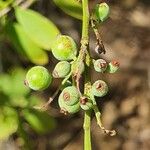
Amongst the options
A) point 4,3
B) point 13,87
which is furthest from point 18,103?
point 4,3

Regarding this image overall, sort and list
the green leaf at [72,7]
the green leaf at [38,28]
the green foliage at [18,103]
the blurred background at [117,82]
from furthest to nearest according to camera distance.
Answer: the blurred background at [117,82], the green foliage at [18,103], the green leaf at [38,28], the green leaf at [72,7]

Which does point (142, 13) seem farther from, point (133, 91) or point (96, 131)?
point (96, 131)

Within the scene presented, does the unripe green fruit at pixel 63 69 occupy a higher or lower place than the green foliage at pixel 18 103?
higher

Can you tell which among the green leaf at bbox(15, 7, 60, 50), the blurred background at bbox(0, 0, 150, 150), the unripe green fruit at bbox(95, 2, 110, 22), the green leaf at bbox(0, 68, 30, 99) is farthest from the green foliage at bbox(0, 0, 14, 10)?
the blurred background at bbox(0, 0, 150, 150)

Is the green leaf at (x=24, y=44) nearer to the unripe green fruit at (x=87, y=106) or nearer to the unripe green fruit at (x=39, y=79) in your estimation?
the unripe green fruit at (x=39, y=79)

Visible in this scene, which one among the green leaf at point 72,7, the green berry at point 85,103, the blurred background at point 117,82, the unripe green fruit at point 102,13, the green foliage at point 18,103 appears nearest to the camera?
the green berry at point 85,103

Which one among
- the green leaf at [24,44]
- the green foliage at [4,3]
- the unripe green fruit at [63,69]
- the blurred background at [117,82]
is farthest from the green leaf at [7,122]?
the blurred background at [117,82]

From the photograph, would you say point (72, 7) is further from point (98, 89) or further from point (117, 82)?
point (117, 82)
